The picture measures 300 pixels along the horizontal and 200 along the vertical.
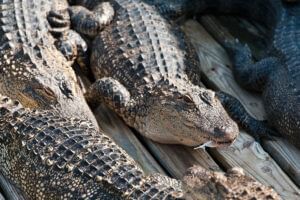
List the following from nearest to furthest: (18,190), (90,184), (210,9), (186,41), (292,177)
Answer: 1. (90,184)
2. (18,190)
3. (292,177)
4. (186,41)
5. (210,9)

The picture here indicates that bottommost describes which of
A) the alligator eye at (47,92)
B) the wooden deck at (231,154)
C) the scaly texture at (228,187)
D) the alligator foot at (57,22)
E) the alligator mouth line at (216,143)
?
the wooden deck at (231,154)

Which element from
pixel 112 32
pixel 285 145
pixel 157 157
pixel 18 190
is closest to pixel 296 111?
pixel 285 145

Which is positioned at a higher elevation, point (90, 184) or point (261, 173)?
point (90, 184)

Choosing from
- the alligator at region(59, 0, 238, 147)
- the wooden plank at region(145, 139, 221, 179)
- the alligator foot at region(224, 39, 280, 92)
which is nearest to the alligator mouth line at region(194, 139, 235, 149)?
the alligator at region(59, 0, 238, 147)

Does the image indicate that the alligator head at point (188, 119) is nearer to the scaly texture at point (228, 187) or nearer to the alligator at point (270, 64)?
the alligator at point (270, 64)

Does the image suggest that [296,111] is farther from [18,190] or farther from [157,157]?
[18,190]

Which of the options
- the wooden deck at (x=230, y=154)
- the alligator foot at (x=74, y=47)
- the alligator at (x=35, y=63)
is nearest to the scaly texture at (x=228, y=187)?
the wooden deck at (x=230, y=154)
